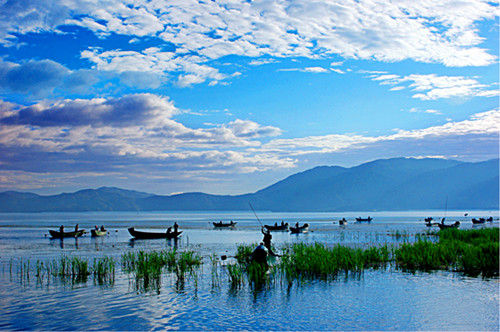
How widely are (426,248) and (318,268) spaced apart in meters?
8.44

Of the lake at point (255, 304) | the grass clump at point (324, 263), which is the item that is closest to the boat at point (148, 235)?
the grass clump at point (324, 263)

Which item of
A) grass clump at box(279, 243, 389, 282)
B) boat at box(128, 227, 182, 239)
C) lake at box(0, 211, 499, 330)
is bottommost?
boat at box(128, 227, 182, 239)

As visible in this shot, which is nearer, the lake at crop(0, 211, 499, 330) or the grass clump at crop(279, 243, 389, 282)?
the lake at crop(0, 211, 499, 330)

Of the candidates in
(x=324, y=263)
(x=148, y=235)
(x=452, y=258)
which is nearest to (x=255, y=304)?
(x=324, y=263)

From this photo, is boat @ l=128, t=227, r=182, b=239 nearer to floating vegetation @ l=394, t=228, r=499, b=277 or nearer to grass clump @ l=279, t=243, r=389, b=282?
grass clump @ l=279, t=243, r=389, b=282

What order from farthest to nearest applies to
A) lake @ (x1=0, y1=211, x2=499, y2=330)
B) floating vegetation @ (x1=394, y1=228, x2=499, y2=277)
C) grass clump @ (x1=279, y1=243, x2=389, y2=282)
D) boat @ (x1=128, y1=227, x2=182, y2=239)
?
boat @ (x1=128, y1=227, x2=182, y2=239) < floating vegetation @ (x1=394, y1=228, x2=499, y2=277) < grass clump @ (x1=279, y1=243, x2=389, y2=282) < lake @ (x1=0, y1=211, x2=499, y2=330)

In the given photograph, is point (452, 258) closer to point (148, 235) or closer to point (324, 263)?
point (324, 263)

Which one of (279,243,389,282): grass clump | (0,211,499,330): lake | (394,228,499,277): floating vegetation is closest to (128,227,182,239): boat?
(279,243,389,282): grass clump

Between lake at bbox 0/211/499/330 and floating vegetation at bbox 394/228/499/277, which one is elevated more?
floating vegetation at bbox 394/228/499/277

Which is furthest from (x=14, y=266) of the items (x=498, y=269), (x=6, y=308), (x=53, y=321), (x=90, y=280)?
(x=498, y=269)

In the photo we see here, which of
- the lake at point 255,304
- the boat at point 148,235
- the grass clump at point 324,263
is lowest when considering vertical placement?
the boat at point 148,235

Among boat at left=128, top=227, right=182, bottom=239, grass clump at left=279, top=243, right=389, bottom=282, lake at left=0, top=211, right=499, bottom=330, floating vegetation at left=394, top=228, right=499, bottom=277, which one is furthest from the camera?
boat at left=128, top=227, right=182, bottom=239

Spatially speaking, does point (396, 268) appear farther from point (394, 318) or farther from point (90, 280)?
point (90, 280)

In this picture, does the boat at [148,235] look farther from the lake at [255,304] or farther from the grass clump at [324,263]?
the lake at [255,304]
